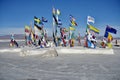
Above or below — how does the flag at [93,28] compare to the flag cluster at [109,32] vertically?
above

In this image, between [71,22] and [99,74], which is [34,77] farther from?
[71,22]

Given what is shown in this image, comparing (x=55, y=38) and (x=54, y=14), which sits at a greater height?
(x=54, y=14)

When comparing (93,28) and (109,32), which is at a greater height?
(93,28)

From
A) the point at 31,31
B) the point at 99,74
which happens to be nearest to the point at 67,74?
the point at 99,74

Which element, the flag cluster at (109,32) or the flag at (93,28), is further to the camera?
the flag at (93,28)

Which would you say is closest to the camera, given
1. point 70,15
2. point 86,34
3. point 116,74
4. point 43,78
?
point 43,78

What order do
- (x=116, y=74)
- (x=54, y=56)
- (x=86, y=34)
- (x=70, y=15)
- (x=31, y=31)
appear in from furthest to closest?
1. (x=31, y=31)
2. (x=70, y=15)
3. (x=86, y=34)
4. (x=54, y=56)
5. (x=116, y=74)

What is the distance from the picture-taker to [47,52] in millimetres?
24156

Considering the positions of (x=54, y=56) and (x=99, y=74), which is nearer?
(x=99, y=74)

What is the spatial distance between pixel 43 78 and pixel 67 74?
1.83m

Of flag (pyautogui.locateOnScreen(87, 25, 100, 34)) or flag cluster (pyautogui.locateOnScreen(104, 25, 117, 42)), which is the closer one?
flag cluster (pyautogui.locateOnScreen(104, 25, 117, 42))

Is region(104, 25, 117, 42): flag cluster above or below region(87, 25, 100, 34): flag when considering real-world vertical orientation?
below

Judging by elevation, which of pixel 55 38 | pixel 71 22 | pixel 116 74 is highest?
pixel 71 22

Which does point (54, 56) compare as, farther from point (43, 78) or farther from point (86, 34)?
point (43, 78)
